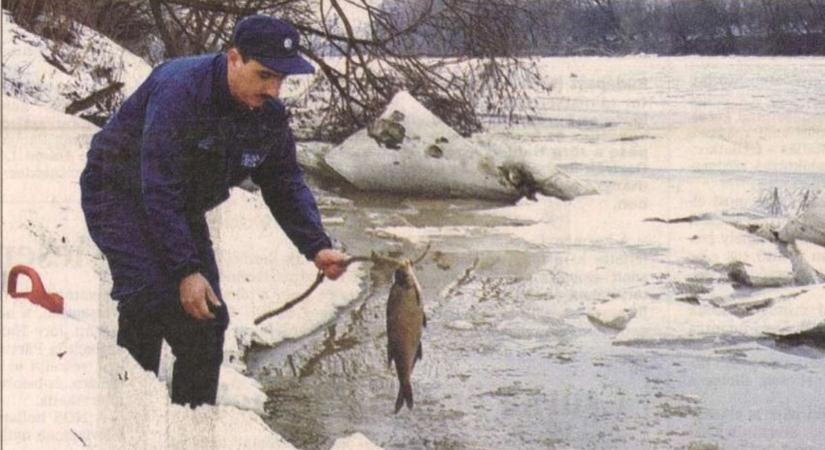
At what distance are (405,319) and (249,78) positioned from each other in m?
0.63

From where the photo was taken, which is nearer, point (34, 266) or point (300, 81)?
point (34, 266)

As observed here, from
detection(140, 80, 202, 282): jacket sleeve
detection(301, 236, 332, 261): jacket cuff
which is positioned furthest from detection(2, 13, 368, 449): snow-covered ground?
detection(301, 236, 332, 261): jacket cuff

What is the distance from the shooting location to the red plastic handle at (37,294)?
2.17m

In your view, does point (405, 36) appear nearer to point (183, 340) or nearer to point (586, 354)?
point (586, 354)

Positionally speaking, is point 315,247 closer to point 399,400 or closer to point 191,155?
point 191,155

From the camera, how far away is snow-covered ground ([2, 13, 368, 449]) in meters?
2.05

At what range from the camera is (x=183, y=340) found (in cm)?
224

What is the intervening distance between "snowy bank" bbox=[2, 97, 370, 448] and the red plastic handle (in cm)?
3

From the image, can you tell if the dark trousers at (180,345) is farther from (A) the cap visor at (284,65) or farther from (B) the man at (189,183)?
(A) the cap visor at (284,65)

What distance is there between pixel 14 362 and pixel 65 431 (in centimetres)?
17

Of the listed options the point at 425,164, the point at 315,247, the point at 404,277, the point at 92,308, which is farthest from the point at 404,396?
the point at 425,164

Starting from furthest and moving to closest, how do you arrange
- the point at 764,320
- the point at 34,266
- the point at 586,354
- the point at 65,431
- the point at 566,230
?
the point at 566,230
the point at 764,320
the point at 586,354
the point at 34,266
the point at 65,431

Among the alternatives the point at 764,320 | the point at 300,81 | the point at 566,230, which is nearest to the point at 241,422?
the point at 300,81

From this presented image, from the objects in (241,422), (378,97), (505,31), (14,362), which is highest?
(505,31)
